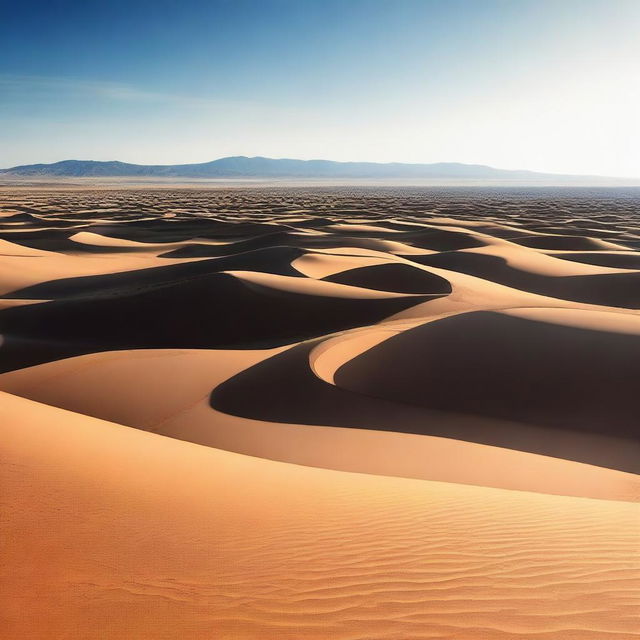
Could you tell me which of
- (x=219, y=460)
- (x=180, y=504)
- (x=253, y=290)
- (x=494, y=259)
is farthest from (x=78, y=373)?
(x=494, y=259)

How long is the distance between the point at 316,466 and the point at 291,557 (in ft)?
9.14

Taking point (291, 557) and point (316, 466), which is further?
point (316, 466)

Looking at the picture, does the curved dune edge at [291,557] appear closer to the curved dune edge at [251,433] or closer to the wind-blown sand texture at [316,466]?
the wind-blown sand texture at [316,466]

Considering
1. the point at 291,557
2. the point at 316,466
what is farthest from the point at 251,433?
the point at 291,557

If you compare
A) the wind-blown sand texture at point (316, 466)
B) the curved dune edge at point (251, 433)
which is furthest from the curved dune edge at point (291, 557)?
the curved dune edge at point (251, 433)

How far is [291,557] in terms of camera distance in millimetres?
3248

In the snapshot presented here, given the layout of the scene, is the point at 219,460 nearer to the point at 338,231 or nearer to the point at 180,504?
the point at 180,504

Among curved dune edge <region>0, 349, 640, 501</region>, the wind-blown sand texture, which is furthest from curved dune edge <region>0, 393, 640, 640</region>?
curved dune edge <region>0, 349, 640, 501</region>

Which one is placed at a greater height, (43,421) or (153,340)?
(43,421)

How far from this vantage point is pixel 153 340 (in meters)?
12.9

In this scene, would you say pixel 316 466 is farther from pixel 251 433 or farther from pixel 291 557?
pixel 291 557

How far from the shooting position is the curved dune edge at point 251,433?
19.2 feet

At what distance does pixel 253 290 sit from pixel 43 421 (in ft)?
31.7

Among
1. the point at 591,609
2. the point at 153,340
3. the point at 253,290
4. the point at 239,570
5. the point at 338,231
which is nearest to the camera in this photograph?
the point at 591,609
